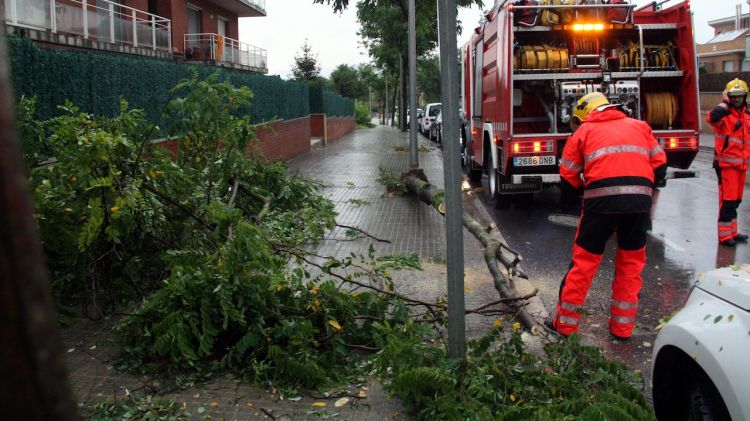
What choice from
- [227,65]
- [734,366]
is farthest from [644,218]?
[227,65]

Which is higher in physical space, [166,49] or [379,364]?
[166,49]

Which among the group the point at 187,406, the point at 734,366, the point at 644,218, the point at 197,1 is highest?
the point at 197,1

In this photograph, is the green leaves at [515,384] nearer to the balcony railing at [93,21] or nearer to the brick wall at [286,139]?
the balcony railing at [93,21]

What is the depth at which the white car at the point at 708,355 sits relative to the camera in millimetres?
2648

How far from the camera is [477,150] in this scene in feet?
43.9

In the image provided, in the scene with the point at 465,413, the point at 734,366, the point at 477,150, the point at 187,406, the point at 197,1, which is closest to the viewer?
the point at 734,366

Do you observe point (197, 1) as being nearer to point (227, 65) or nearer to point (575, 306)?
point (227, 65)

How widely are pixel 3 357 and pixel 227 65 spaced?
97.7 feet

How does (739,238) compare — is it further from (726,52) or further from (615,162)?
(726,52)

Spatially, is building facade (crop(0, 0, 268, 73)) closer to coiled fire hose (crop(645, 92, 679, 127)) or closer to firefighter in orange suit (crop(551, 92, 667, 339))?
firefighter in orange suit (crop(551, 92, 667, 339))

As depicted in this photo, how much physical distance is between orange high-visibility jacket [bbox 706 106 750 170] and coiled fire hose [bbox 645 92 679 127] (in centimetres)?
178

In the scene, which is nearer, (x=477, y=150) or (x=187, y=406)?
(x=187, y=406)

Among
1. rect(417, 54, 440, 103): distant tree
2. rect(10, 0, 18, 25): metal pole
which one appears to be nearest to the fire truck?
A: rect(10, 0, 18, 25): metal pole

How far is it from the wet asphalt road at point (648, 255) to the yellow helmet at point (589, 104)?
165 centimetres
